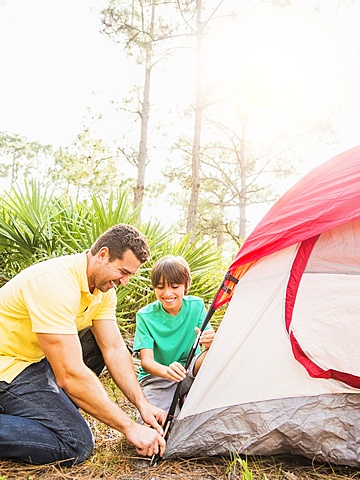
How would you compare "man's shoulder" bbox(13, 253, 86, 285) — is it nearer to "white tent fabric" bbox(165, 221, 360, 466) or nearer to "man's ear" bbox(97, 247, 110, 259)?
"man's ear" bbox(97, 247, 110, 259)

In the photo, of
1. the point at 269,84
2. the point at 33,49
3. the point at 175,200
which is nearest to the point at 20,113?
the point at 33,49

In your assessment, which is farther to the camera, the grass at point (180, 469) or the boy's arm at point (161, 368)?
the boy's arm at point (161, 368)

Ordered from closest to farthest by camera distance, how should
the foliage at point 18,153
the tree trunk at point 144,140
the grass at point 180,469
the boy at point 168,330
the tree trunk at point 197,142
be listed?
the grass at point 180,469, the boy at point 168,330, the tree trunk at point 197,142, the tree trunk at point 144,140, the foliage at point 18,153

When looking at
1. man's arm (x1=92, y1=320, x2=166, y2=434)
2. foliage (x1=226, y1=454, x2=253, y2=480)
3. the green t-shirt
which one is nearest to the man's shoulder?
man's arm (x1=92, y1=320, x2=166, y2=434)

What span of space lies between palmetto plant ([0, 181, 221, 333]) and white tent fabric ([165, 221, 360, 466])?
2.16m

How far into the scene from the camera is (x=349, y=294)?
85.2 inches

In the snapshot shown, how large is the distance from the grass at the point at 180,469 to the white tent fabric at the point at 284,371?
0.06 metres

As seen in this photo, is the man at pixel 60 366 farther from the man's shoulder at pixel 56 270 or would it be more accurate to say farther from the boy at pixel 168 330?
the boy at pixel 168 330

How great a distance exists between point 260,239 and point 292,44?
1012 cm

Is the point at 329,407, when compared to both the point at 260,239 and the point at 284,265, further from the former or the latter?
the point at 260,239

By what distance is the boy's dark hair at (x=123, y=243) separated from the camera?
2.30 metres

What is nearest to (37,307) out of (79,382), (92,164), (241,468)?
(79,382)

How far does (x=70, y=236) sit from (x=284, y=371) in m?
2.83

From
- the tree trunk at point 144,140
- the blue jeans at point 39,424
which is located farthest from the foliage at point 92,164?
the blue jeans at point 39,424
